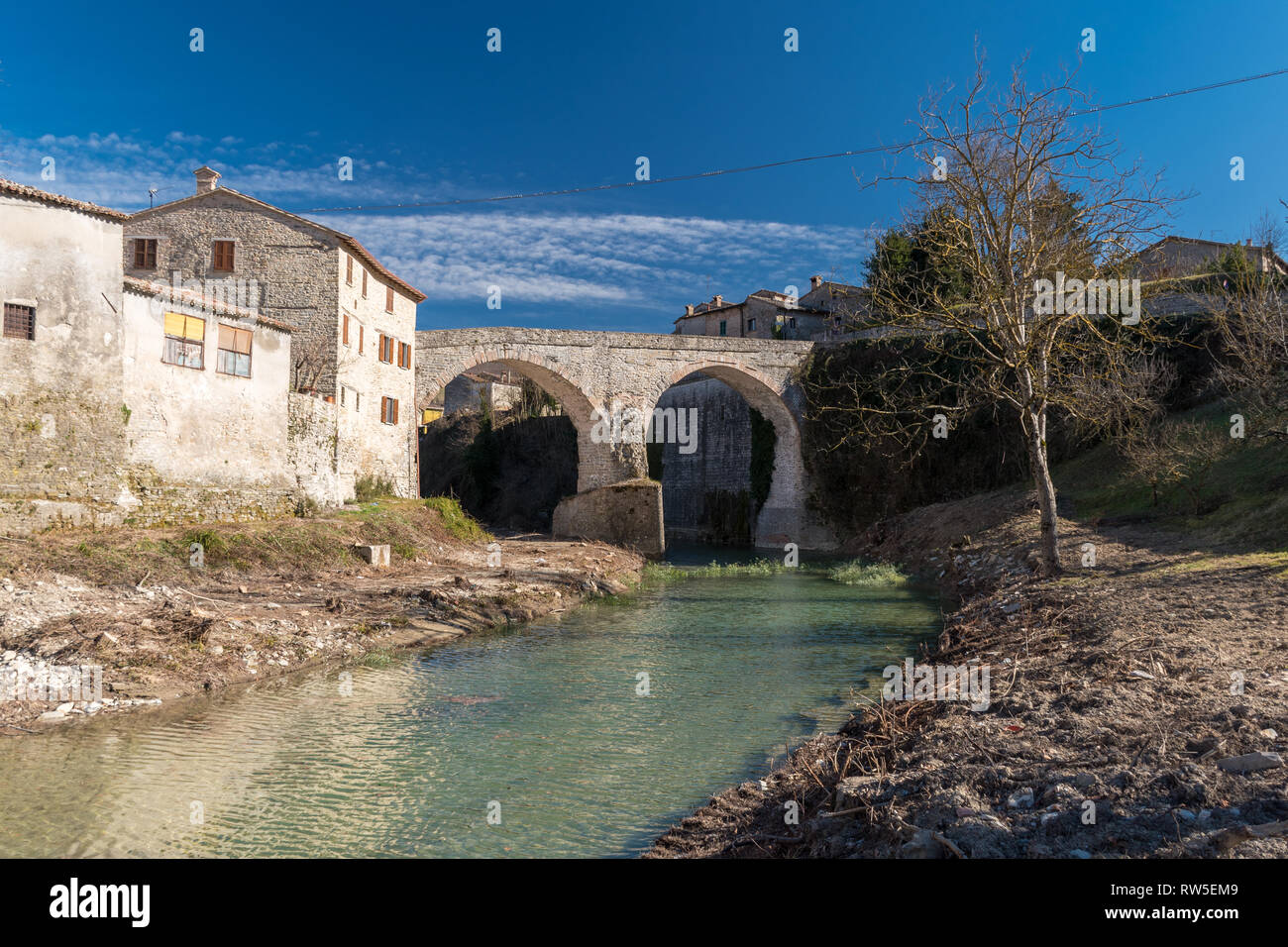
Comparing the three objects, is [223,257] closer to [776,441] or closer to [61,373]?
[61,373]

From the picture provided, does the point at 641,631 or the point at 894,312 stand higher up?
Answer: the point at 894,312

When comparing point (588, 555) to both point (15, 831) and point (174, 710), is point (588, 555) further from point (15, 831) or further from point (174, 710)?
point (15, 831)

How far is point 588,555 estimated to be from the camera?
25.5 metres

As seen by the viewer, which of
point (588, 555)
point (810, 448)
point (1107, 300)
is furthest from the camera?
point (810, 448)

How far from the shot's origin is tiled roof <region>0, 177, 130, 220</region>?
14461mm

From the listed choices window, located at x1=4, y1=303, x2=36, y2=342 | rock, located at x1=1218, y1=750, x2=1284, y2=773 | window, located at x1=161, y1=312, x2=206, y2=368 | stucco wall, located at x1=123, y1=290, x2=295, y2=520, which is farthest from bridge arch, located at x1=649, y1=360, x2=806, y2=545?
rock, located at x1=1218, y1=750, x2=1284, y2=773

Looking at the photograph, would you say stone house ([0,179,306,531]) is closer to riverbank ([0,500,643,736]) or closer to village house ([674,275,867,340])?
riverbank ([0,500,643,736])

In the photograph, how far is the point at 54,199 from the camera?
49.1ft

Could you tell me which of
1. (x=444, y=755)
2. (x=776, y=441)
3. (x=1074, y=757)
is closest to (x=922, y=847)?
(x=1074, y=757)

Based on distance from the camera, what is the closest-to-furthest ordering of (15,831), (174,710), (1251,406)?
(15,831) < (174,710) < (1251,406)

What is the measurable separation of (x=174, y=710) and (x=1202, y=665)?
1026cm

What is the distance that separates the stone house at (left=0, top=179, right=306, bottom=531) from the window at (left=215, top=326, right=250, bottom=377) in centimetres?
3
